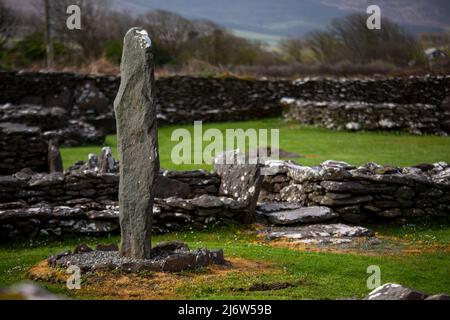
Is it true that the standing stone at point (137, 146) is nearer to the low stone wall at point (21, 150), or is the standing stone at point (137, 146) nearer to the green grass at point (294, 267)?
the green grass at point (294, 267)

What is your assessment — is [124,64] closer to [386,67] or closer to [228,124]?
[228,124]

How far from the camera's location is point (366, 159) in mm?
21281

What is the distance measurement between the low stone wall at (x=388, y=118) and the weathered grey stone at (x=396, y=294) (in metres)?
23.3

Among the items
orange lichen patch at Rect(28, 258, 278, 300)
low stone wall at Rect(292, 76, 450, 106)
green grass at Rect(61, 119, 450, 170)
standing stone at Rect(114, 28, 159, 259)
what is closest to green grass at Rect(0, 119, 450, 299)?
orange lichen patch at Rect(28, 258, 278, 300)

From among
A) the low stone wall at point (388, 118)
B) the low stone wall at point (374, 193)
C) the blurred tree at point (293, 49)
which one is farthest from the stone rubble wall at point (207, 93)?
the low stone wall at point (374, 193)

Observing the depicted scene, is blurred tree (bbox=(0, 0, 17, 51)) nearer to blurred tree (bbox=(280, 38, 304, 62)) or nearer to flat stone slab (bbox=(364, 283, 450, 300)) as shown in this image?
blurred tree (bbox=(280, 38, 304, 62))

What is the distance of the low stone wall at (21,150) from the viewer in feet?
68.2

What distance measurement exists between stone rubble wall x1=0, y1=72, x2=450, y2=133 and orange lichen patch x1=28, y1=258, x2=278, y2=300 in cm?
2124

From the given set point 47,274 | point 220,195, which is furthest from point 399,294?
point 220,195

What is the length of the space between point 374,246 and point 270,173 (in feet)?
15.3

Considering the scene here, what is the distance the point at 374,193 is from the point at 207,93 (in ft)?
68.8

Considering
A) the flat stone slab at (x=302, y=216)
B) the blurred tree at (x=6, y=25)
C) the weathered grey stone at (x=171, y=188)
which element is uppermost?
the blurred tree at (x=6, y=25)

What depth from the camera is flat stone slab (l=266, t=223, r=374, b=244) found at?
12969 mm

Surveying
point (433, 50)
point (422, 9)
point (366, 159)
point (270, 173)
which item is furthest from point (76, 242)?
point (433, 50)
